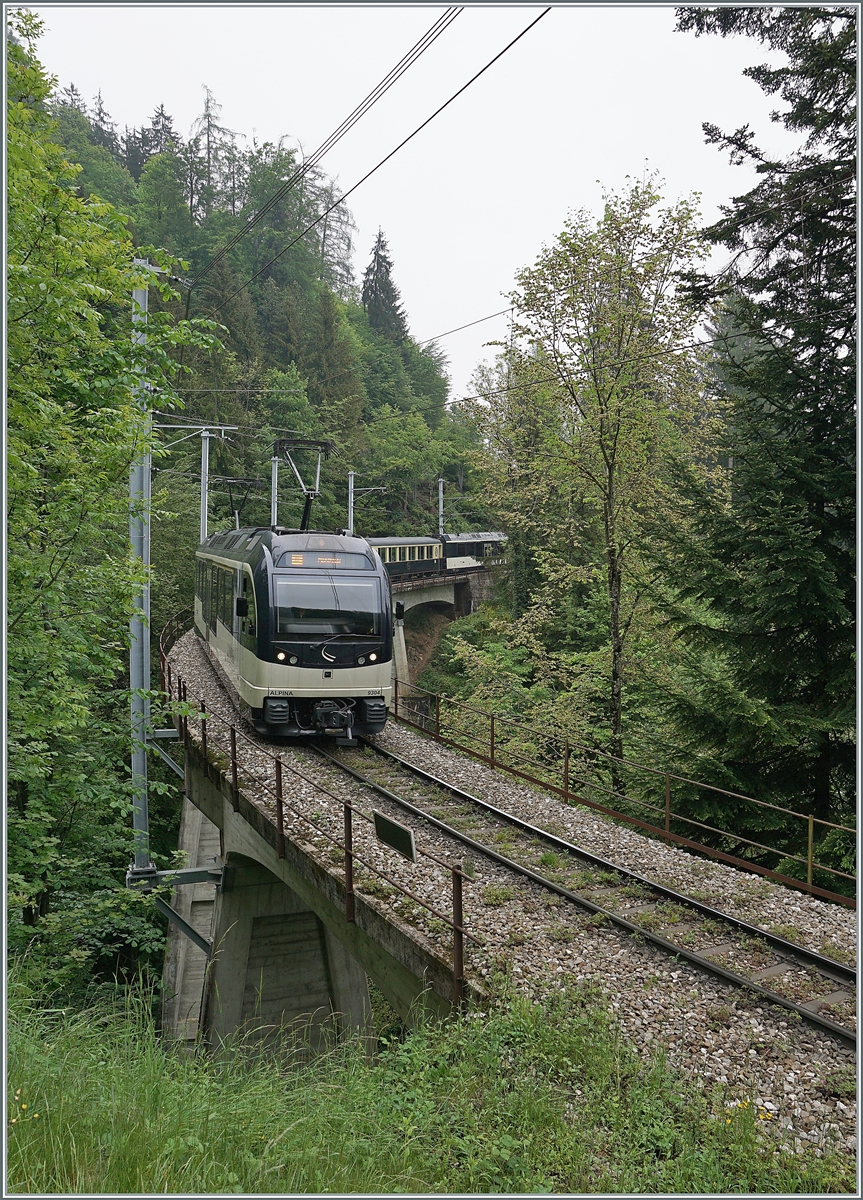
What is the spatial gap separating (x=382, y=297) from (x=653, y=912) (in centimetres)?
7289

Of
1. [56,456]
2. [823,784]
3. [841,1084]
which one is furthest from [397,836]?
[823,784]

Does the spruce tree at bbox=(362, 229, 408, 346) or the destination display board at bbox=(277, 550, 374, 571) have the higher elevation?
the spruce tree at bbox=(362, 229, 408, 346)

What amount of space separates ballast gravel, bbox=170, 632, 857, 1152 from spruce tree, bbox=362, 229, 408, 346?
6668 centimetres

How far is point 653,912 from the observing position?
7.19 m

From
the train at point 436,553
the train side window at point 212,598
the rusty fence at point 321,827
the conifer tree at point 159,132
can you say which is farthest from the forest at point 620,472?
the conifer tree at point 159,132

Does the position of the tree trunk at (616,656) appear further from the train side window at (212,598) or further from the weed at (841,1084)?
the weed at (841,1084)

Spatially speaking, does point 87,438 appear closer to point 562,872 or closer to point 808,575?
point 562,872

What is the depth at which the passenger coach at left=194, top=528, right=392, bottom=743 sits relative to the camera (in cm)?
1197

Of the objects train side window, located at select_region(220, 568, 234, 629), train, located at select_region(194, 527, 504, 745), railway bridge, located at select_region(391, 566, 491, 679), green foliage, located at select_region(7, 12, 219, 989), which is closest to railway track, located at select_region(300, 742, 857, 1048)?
train, located at select_region(194, 527, 504, 745)

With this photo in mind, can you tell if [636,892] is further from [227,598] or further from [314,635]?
[227,598]

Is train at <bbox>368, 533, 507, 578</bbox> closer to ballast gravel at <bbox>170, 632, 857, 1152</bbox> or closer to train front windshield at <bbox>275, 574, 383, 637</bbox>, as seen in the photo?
train front windshield at <bbox>275, 574, 383, 637</bbox>

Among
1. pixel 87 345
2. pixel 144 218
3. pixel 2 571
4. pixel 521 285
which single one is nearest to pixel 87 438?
pixel 87 345

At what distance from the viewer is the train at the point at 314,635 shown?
11977 mm

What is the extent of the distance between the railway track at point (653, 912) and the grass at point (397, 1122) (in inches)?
58.2
